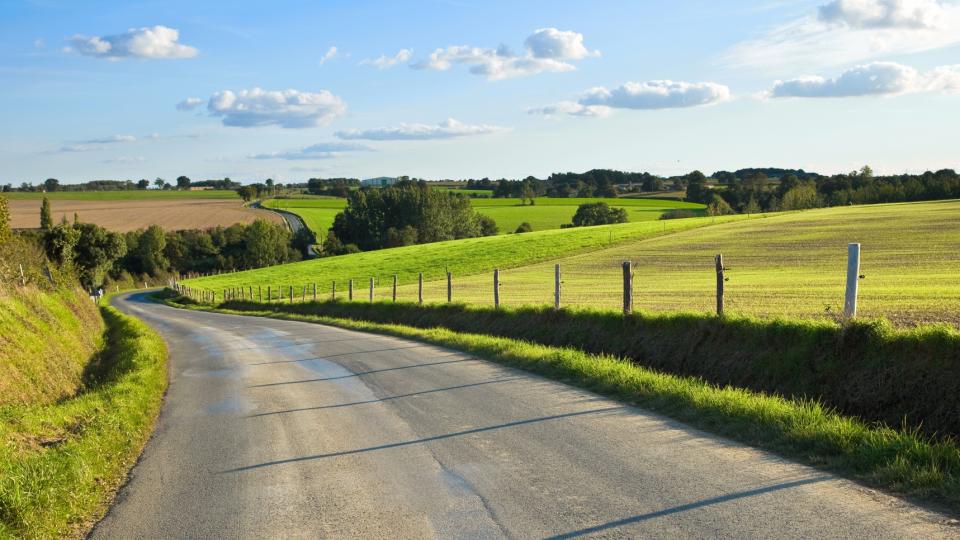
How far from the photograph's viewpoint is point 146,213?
125 metres

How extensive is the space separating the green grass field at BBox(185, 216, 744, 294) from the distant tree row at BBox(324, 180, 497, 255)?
40433 mm

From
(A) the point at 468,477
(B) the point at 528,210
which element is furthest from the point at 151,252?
(A) the point at 468,477

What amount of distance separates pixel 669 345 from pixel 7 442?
10.3 metres

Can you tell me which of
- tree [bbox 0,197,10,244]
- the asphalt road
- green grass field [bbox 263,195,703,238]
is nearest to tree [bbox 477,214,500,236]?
green grass field [bbox 263,195,703,238]

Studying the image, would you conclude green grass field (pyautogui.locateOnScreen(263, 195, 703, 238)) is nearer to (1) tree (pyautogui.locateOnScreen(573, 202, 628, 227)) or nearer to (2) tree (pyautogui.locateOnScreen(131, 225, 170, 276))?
(1) tree (pyautogui.locateOnScreen(573, 202, 628, 227))

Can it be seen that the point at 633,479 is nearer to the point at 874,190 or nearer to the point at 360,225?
the point at 874,190

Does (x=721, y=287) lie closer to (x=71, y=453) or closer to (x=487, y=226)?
(x=71, y=453)

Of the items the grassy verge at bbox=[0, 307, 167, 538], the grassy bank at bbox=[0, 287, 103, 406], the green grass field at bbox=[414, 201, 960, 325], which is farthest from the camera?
the green grass field at bbox=[414, 201, 960, 325]

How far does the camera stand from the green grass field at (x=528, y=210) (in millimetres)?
117188

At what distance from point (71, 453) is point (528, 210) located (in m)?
129

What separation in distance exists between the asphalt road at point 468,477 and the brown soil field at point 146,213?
9950 centimetres

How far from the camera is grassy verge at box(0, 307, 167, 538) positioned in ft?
18.9

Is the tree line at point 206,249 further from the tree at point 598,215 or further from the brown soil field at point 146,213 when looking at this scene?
the tree at point 598,215

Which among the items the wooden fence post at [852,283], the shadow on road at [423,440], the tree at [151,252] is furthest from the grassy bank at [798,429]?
the tree at [151,252]
